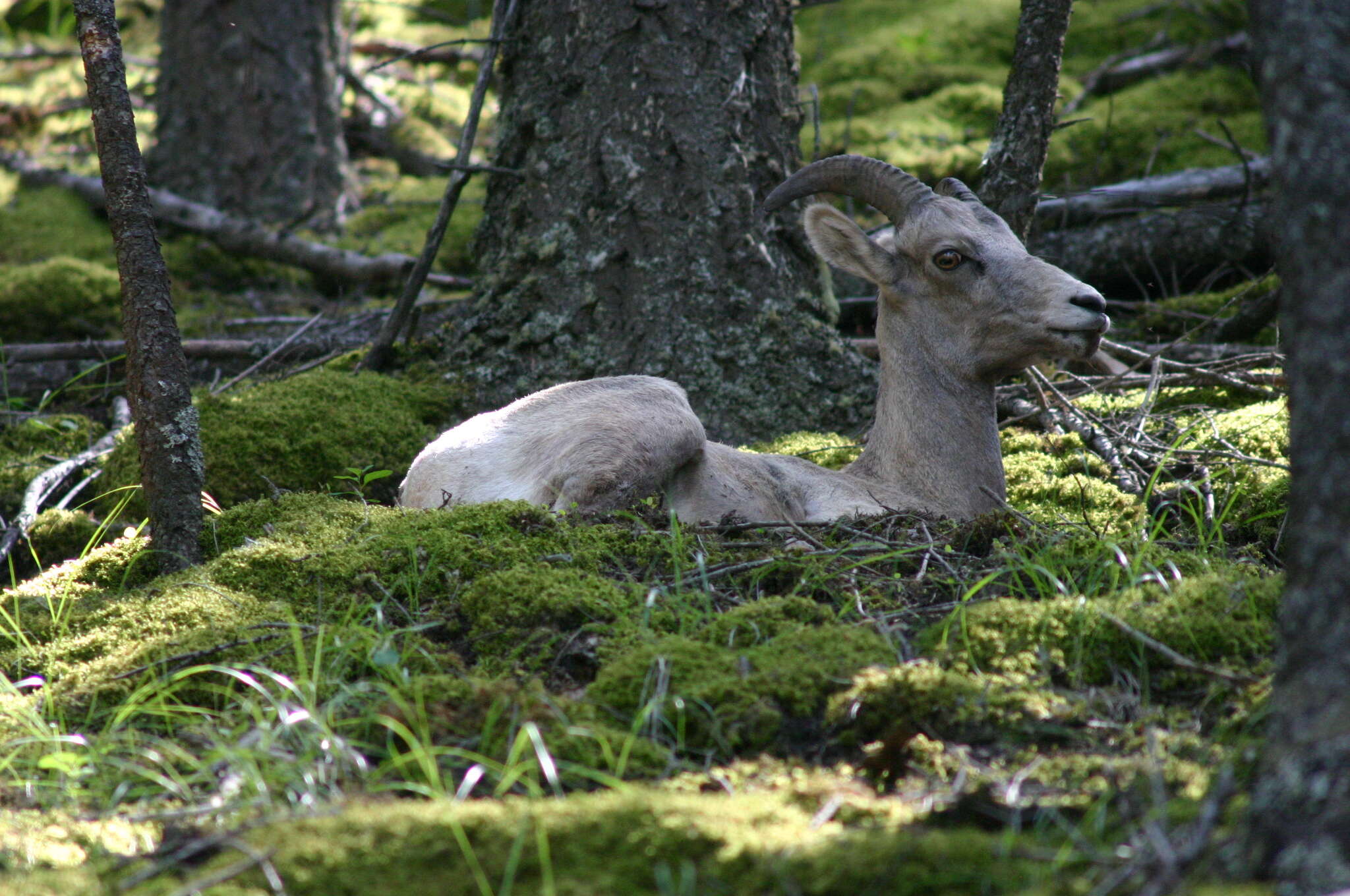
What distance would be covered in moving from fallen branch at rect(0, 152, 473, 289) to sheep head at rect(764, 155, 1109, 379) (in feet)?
12.0

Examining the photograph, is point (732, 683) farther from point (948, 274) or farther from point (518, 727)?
point (948, 274)

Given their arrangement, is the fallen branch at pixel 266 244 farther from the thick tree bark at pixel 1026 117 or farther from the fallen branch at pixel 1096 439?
the fallen branch at pixel 1096 439

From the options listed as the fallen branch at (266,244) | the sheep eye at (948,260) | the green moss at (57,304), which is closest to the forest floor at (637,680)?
the sheep eye at (948,260)

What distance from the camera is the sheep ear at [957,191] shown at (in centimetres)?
561

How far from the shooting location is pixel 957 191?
5652 mm

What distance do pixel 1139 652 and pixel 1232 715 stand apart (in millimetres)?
311

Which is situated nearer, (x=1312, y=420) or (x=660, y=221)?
(x=1312, y=420)

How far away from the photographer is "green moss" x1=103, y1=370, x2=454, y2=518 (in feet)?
17.8

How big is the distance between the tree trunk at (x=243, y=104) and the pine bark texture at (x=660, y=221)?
4.74m

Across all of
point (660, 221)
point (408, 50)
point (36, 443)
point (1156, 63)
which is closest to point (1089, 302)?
point (660, 221)

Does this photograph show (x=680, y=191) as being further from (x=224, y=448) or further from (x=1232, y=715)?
(x=1232, y=715)

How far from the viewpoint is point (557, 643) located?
10.9 ft

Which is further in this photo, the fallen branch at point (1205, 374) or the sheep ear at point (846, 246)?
the fallen branch at point (1205, 374)

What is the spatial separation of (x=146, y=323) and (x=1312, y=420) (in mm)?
3751
